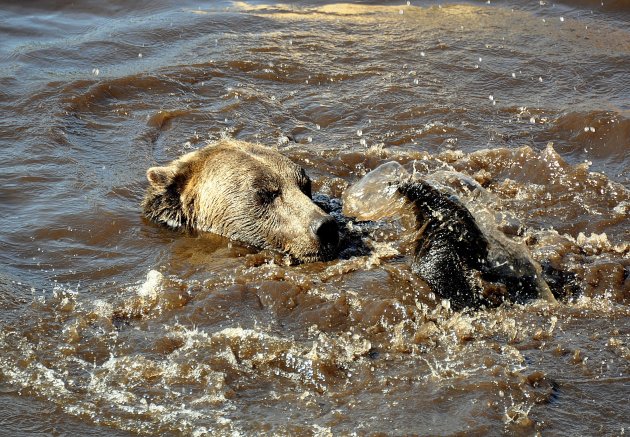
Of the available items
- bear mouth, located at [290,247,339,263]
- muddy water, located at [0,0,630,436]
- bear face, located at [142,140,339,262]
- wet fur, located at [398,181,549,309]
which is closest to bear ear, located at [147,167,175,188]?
bear face, located at [142,140,339,262]

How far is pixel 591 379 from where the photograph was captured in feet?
15.2

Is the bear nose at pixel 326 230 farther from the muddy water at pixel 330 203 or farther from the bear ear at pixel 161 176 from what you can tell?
the bear ear at pixel 161 176

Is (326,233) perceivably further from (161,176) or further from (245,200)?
(161,176)

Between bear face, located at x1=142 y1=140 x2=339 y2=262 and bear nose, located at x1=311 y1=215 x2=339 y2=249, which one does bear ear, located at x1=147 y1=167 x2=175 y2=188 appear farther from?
bear nose, located at x1=311 y1=215 x2=339 y2=249

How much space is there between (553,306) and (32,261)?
11.7 ft

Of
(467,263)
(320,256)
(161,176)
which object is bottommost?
(320,256)

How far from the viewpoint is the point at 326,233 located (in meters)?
6.18

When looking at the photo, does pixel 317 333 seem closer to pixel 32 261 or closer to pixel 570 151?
pixel 32 261

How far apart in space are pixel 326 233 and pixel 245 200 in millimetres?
761

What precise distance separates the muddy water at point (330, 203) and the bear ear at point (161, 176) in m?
0.36

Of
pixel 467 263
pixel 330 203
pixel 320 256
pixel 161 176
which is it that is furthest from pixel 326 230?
pixel 161 176

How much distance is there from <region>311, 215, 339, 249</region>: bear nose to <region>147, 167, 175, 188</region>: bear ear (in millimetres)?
1324

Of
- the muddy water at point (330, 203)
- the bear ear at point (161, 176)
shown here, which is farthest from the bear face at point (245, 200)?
the muddy water at point (330, 203)

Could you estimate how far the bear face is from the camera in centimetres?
631
